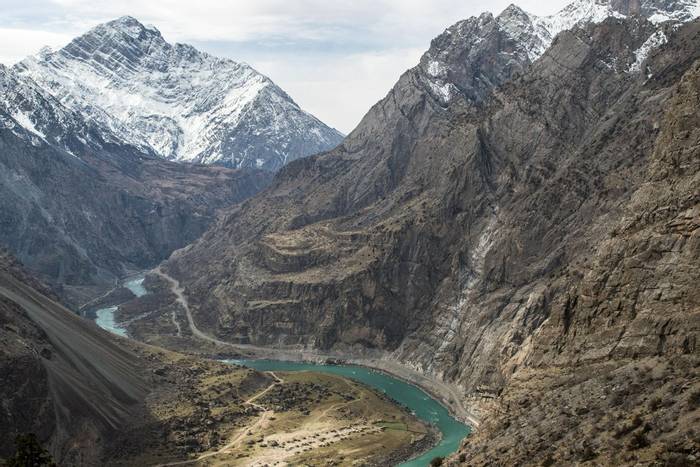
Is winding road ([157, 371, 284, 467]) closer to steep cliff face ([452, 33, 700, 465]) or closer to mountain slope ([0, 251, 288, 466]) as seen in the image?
mountain slope ([0, 251, 288, 466])

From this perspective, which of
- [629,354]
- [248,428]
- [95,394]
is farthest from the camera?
[248,428]

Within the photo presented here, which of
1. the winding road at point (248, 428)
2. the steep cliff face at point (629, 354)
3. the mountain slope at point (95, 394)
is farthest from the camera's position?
the winding road at point (248, 428)

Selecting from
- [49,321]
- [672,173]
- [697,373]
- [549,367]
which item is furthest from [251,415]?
[697,373]

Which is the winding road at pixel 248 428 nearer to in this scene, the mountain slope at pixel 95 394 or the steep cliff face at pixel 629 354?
the mountain slope at pixel 95 394

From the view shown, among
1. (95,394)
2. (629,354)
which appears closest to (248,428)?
(95,394)

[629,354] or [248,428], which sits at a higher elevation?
[629,354]

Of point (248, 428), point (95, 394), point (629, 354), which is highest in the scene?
point (629, 354)

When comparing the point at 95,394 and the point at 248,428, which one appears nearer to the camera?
the point at 95,394

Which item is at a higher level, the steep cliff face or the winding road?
the steep cliff face

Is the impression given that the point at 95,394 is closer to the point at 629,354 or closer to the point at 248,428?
the point at 248,428

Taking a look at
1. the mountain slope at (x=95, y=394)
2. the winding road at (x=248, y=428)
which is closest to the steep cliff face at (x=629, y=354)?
the winding road at (x=248, y=428)

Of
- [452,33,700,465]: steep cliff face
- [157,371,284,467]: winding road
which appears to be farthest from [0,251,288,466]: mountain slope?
[452,33,700,465]: steep cliff face

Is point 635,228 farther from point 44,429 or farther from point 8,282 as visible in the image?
point 8,282
